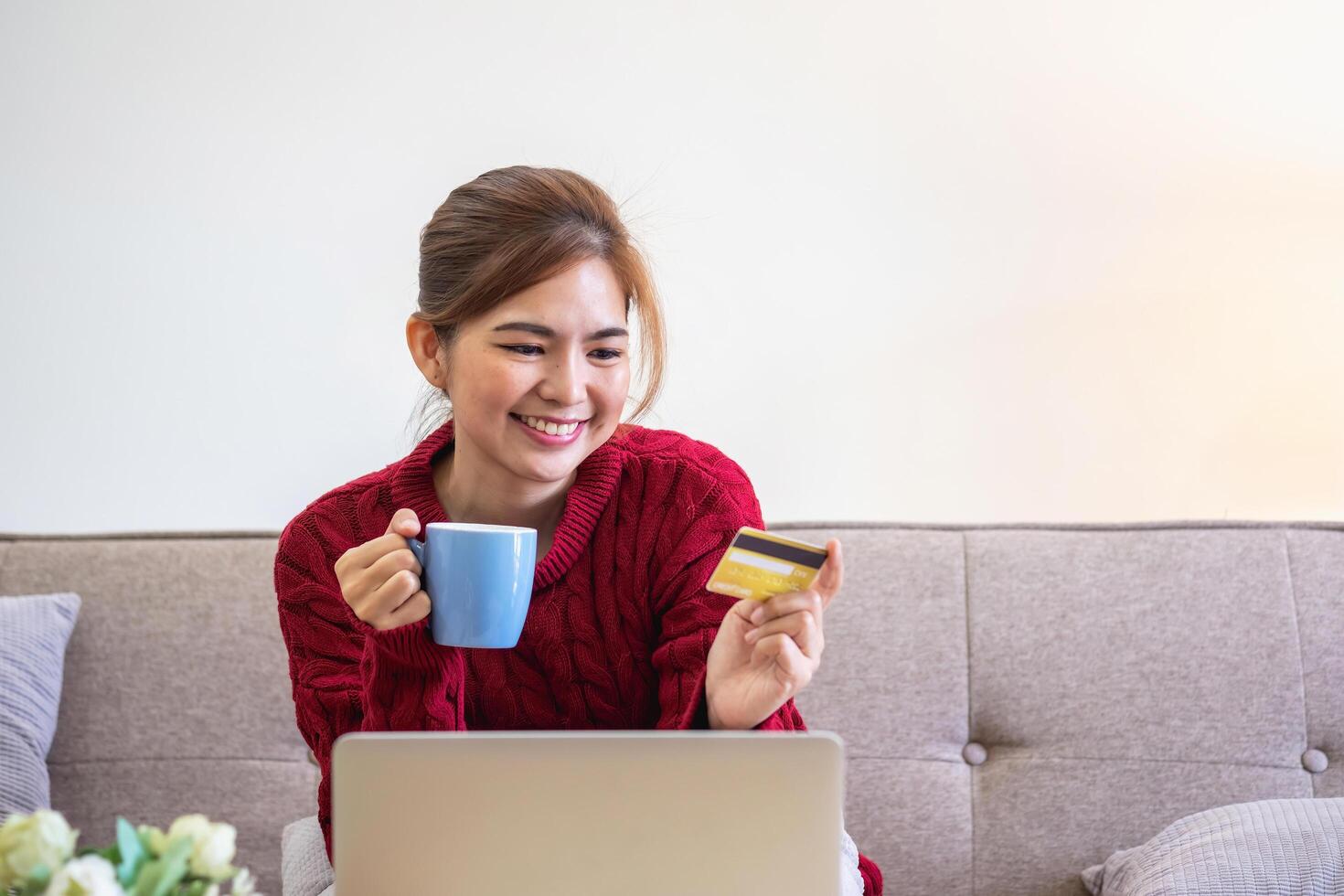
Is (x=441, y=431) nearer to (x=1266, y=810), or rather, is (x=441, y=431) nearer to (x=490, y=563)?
(x=490, y=563)

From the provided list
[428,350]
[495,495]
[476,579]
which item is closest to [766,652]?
[476,579]

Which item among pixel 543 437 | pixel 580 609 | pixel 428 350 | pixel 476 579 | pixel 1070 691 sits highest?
pixel 428 350

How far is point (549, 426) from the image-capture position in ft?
4.46

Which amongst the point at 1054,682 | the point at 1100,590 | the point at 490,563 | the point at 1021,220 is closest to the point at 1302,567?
the point at 1100,590

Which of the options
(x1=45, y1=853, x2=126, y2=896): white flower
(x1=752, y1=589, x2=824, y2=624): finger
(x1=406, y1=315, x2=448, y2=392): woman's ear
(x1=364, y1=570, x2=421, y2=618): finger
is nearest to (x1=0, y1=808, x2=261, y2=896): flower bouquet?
(x1=45, y1=853, x2=126, y2=896): white flower

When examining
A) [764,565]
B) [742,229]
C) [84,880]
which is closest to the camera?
[84,880]

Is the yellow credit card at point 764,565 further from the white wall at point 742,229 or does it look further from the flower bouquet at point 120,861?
the white wall at point 742,229

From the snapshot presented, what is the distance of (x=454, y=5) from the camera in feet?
7.12

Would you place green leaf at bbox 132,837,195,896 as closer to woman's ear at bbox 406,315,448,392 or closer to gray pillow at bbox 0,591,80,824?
woman's ear at bbox 406,315,448,392

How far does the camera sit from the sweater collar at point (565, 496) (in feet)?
4.71

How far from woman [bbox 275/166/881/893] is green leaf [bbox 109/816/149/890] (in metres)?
0.58

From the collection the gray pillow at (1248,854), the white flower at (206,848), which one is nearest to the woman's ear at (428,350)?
the white flower at (206,848)

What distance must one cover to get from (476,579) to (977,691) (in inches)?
36.6

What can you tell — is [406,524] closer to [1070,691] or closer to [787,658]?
[787,658]
